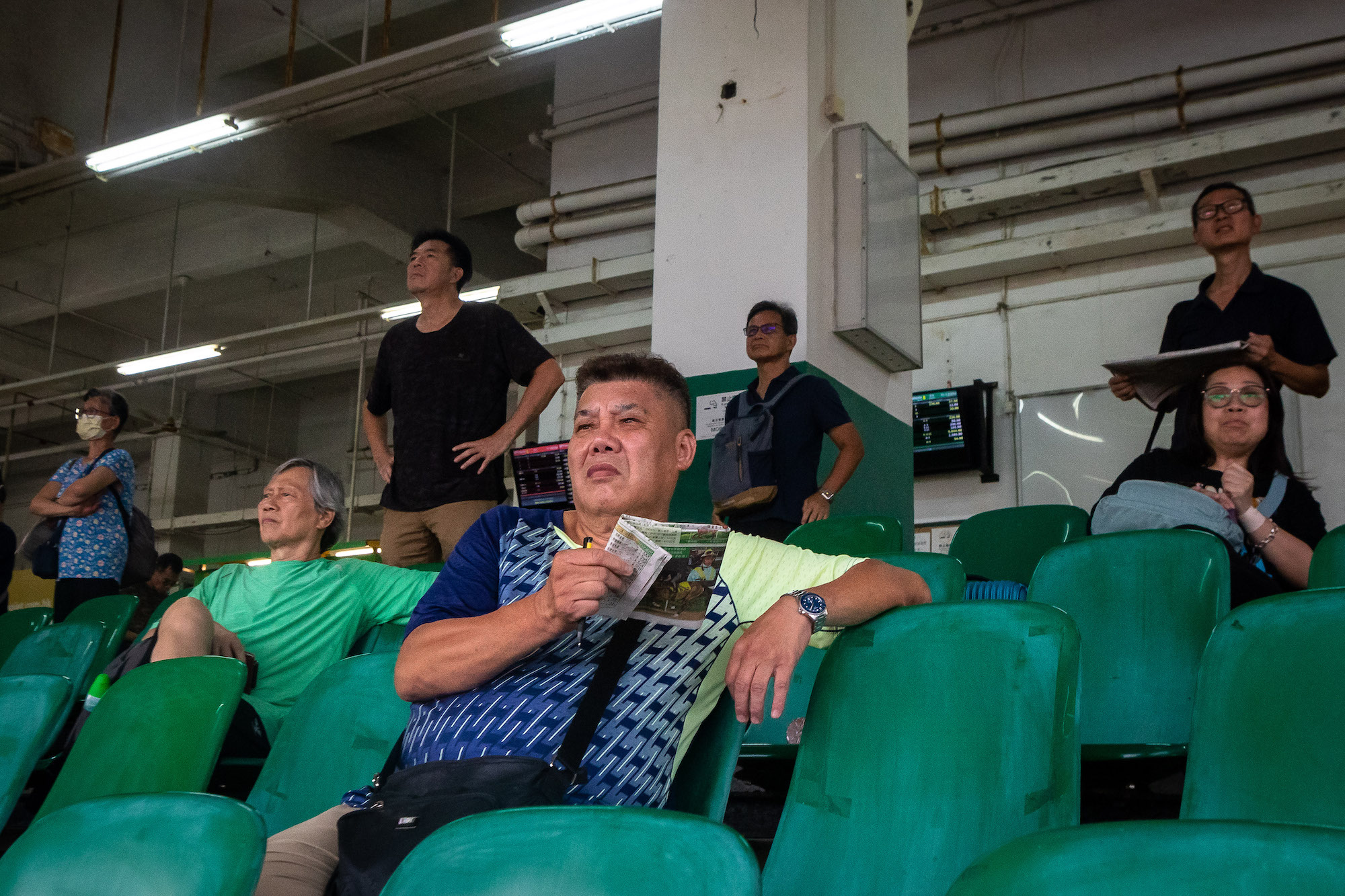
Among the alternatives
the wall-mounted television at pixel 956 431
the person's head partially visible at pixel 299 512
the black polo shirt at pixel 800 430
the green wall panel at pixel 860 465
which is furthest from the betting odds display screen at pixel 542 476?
the person's head partially visible at pixel 299 512

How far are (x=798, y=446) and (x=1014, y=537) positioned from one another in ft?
2.87

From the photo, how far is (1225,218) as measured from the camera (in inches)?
143

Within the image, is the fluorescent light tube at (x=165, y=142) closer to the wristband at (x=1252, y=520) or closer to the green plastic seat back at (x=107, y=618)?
A: the green plastic seat back at (x=107, y=618)

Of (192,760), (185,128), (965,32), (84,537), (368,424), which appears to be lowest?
(192,760)

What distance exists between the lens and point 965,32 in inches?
317

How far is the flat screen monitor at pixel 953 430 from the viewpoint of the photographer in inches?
297

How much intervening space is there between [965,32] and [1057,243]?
Answer: 1786 mm

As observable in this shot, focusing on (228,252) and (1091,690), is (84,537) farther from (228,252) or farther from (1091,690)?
(228,252)

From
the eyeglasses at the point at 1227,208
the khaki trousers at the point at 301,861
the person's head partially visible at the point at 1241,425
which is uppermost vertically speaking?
the eyeglasses at the point at 1227,208

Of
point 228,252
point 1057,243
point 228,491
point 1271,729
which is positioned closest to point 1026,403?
point 1057,243

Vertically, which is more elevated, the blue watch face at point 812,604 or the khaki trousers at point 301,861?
the blue watch face at point 812,604

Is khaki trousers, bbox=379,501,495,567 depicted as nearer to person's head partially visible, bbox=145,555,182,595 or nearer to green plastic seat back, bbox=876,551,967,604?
green plastic seat back, bbox=876,551,967,604

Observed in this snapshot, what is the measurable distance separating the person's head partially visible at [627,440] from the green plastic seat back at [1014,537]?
1.71m

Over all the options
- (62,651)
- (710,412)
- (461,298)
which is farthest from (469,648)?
(461,298)
